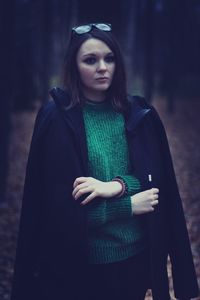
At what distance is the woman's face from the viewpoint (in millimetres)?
2414

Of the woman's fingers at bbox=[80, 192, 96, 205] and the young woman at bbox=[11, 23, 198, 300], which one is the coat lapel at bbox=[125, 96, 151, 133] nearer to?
the young woman at bbox=[11, 23, 198, 300]

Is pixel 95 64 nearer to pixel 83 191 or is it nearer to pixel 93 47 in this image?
pixel 93 47

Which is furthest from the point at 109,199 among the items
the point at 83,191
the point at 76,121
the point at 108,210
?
the point at 76,121

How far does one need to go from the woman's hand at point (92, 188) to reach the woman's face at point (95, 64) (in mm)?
504

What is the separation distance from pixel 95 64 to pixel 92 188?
0.66m

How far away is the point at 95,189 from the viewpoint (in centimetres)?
233

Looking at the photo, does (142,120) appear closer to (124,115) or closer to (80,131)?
(124,115)

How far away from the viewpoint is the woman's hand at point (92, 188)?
2314 millimetres

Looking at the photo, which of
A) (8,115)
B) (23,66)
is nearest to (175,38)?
(23,66)

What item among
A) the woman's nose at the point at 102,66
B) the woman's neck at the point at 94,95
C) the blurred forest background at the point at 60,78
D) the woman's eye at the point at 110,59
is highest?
the blurred forest background at the point at 60,78

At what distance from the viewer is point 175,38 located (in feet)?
66.9

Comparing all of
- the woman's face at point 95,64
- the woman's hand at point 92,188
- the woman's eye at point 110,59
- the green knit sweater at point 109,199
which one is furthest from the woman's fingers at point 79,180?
the woman's eye at point 110,59

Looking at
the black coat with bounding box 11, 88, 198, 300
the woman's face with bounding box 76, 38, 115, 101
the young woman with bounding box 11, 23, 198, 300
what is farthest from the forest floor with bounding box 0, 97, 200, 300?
the woman's face with bounding box 76, 38, 115, 101

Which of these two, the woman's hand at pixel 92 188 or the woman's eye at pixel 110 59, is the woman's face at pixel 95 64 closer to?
the woman's eye at pixel 110 59
